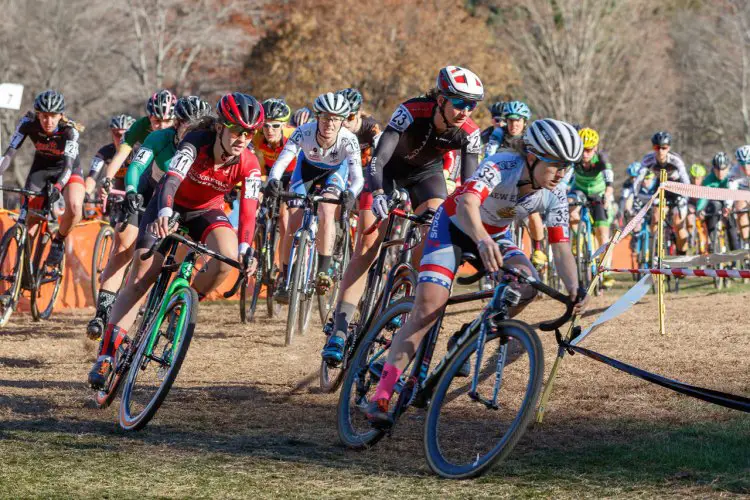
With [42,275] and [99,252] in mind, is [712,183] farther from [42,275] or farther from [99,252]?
[42,275]

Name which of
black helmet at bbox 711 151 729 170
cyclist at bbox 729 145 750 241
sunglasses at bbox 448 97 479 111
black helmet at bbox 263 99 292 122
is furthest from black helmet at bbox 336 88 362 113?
black helmet at bbox 711 151 729 170

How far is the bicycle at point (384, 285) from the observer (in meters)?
7.87

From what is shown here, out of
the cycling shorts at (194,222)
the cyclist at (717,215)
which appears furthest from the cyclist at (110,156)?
the cyclist at (717,215)

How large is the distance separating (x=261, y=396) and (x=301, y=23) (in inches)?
1334

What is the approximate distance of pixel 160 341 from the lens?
7.54 meters

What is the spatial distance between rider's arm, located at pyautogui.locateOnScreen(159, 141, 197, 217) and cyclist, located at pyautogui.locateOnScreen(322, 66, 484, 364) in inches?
50.2

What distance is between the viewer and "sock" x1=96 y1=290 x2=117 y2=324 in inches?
385

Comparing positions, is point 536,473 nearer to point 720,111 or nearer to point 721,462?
point 721,462

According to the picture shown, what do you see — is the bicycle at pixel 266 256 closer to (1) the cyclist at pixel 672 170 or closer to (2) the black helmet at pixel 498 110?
(2) the black helmet at pixel 498 110

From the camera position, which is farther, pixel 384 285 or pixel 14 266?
pixel 14 266

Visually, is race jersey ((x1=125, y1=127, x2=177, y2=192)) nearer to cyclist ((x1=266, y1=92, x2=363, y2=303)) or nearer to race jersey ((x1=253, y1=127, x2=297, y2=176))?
cyclist ((x1=266, y1=92, x2=363, y2=303))

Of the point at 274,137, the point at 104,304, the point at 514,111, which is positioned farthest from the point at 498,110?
the point at 104,304

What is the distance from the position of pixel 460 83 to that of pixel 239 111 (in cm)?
158

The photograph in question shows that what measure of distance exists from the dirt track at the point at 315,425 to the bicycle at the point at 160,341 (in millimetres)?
194
